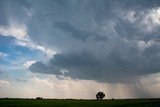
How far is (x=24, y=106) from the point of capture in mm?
91812

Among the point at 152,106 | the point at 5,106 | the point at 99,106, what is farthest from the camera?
the point at 5,106

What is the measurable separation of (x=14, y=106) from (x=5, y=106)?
2920 mm

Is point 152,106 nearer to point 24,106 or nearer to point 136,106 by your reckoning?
point 136,106

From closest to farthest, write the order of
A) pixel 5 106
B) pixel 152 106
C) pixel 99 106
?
pixel 152 106, pixel 99 106, pixel 5 106

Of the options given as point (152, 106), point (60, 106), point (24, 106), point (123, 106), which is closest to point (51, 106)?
point (60, 106)

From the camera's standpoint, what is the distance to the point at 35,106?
9106 centimetres

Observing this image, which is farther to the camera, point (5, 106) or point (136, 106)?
point (5, 106)

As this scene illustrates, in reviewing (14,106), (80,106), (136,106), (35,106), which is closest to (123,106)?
(136,106)

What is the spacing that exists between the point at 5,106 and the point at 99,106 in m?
31.3

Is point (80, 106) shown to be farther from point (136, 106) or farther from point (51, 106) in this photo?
point (136, 106)

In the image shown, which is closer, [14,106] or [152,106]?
[152,106]

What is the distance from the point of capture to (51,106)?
89812 mm

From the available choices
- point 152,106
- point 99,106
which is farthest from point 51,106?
point 152,106

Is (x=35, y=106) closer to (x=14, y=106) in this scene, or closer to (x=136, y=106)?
(x=14, y=106)
